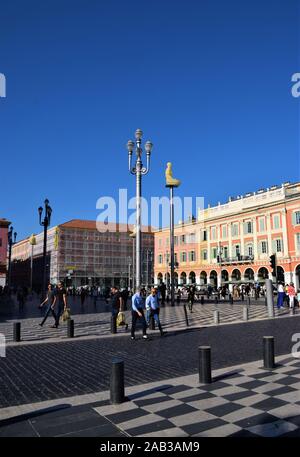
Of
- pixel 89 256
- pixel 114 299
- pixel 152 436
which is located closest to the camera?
pixel 152 436

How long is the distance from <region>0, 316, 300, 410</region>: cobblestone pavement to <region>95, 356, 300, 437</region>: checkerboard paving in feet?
2.94

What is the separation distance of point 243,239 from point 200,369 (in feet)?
169

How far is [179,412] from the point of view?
5.09 m

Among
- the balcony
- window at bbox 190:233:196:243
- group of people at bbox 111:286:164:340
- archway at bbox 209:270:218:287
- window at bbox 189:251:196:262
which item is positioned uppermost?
window at bbox 190:233:196:243

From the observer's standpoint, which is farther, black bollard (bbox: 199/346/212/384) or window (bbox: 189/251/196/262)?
window (bbox: 189/251/196/262)

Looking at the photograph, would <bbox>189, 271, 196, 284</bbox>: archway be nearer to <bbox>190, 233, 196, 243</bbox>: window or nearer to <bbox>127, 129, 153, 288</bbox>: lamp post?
<bbox>190, 233, 196, 243</bbox>: window

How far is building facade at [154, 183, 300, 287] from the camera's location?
49156 mm

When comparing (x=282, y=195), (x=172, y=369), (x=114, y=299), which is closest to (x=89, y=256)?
(x=282, y=195)

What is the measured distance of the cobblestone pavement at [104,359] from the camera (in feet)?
21.2

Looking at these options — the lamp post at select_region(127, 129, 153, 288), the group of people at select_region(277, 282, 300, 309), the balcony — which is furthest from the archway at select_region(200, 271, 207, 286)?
the lamp post at select_region(127, 129, 153, 288)

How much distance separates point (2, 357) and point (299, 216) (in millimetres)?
45129

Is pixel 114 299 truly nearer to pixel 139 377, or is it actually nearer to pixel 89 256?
pixel 139 377
